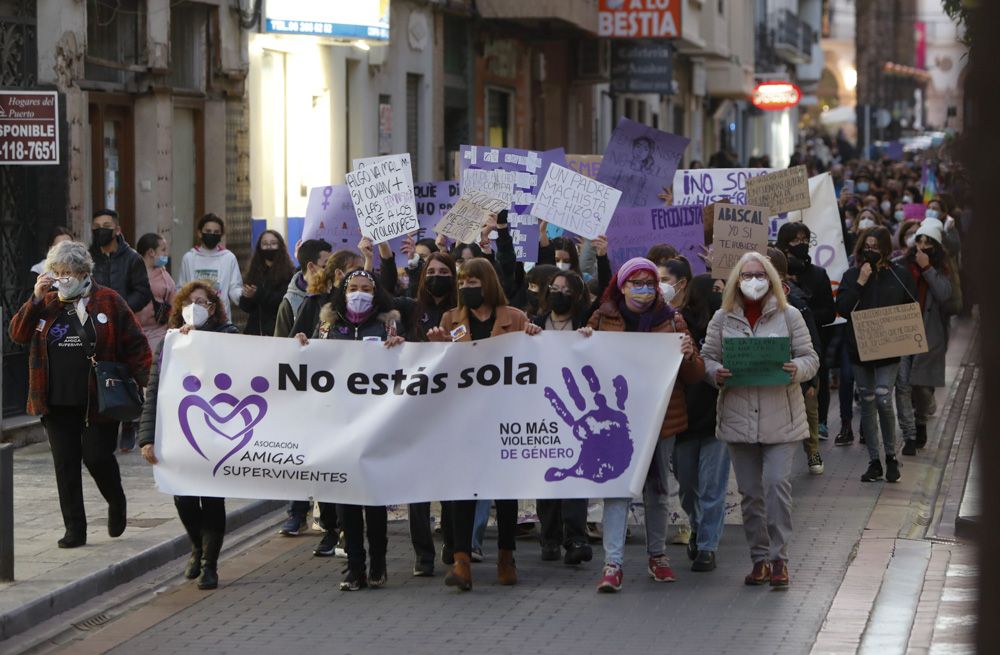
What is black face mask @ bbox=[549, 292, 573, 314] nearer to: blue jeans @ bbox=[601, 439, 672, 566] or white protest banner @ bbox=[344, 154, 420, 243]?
blue jeans @ bbox=[601, 439, 672, 566]

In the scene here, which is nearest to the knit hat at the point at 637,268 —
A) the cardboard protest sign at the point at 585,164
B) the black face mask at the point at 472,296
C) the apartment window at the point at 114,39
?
the black face mask at the point at 472,296

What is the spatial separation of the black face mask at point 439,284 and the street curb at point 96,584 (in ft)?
6.83

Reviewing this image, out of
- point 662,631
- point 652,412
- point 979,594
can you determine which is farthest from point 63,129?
point 979,594

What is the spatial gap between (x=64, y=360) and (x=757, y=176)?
6918 millimetres

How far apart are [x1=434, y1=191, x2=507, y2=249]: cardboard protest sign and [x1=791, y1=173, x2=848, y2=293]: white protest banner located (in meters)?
5.11

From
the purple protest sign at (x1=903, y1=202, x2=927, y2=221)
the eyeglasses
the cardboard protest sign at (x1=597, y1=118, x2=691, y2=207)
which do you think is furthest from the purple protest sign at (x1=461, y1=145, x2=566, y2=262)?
the purple protest sign at (x1=903, y1=202, x2=927, y2=221)

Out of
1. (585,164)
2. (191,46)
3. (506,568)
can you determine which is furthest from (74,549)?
(191,46)

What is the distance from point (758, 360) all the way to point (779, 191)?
230 inches

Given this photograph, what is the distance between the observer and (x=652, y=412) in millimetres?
8531

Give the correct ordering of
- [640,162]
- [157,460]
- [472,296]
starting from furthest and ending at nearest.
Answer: [640,162] < [472,296] < [157,460]

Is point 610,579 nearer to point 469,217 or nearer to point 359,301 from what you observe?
point 359,301

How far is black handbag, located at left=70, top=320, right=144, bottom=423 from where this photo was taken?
9.10 meters

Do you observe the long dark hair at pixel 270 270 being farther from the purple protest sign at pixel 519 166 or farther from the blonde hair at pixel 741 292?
the blonde hair at pixel 741 292

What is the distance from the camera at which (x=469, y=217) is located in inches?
476
